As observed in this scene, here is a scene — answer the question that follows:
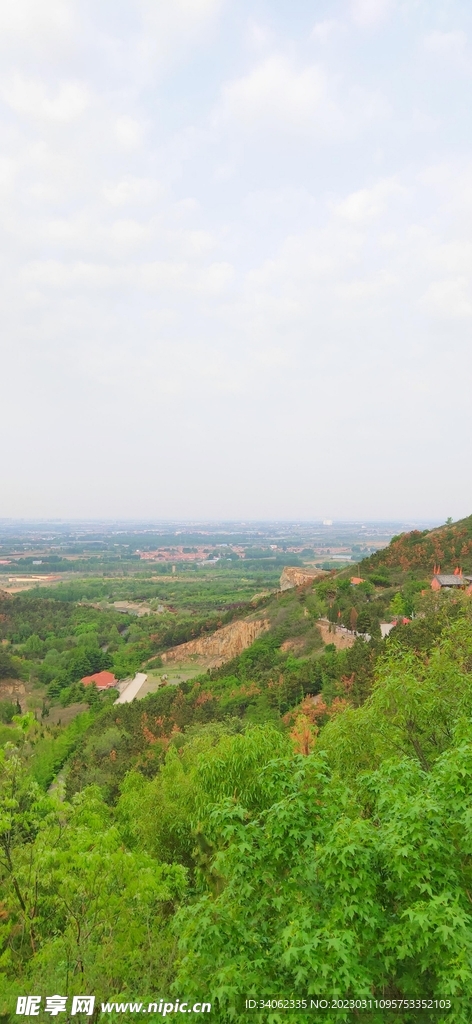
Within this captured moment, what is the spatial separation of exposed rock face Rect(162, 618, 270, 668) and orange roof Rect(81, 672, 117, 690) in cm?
542

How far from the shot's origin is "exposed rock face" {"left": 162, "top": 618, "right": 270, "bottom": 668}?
136 feet

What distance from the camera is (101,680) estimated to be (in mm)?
45094

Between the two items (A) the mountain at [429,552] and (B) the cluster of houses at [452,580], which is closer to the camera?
(B) the cluster of houses at [452,580]

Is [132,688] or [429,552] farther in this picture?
[132,688]

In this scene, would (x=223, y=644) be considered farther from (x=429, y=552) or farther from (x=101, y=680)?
(x=429, y=552)

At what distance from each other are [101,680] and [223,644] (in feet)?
38.1

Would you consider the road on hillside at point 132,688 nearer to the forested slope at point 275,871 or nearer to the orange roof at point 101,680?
the orange roof at point 101,680

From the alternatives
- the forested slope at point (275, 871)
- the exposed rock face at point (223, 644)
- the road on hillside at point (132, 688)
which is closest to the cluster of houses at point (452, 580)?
the exposed rock face at point (223, 644)

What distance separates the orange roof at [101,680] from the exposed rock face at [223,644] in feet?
17.8

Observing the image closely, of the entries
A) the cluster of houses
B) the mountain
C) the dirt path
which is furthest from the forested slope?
the mountain

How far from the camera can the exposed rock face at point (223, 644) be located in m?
41.5

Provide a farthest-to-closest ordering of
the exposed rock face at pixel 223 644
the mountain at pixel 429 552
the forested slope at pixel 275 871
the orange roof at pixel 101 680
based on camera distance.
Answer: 1. the orange roof at pixel 101 680
2. the exposed rock face at pixel 223 644
3. the mountain at pixel 429 552
4. the forested slope at pixel 275 871

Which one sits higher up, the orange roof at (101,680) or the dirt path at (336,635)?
the dirt path at (336,635)

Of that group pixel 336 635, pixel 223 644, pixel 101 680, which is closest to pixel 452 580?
pixel 336 635
